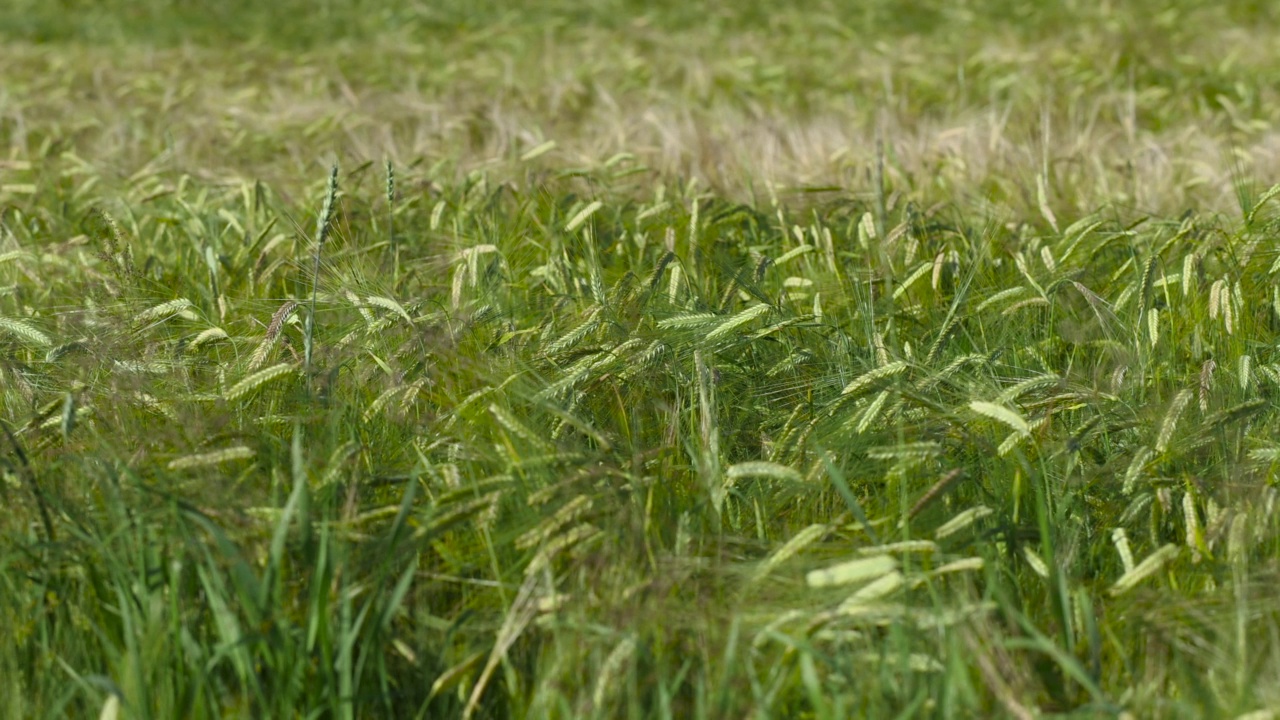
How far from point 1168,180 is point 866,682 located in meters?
2.76

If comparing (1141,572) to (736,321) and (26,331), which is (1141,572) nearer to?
(736,321)

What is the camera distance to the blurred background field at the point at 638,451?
1477mm

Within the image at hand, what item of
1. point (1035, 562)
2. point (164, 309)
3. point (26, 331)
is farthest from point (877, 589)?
point (26, 331)

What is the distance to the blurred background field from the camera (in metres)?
1.48

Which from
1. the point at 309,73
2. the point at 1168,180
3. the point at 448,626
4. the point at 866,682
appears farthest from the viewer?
the point at 309,73

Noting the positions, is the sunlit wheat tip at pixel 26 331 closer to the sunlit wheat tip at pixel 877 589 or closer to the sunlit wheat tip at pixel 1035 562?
the sunlit wheat tip at pixel 877 589

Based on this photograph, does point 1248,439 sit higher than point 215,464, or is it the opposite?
point 215,464

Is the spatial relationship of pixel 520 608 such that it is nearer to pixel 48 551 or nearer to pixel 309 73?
pixel 48 551

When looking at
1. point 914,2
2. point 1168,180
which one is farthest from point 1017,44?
point 1168,180

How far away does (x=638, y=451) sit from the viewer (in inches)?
73.3

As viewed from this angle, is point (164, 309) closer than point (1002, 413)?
No

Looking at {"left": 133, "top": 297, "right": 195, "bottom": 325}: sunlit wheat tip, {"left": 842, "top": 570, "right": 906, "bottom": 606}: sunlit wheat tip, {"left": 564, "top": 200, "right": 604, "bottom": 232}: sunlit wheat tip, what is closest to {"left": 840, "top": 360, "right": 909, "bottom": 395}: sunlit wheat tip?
{"left": 842, "top": 570, "right": 906, "bottom": 606}: sunlit wheat tip

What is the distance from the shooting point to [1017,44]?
6.75m

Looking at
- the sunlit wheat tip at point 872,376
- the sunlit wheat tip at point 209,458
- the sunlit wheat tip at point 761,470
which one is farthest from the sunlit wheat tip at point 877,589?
the sunlit wheat tip at point 209,458
